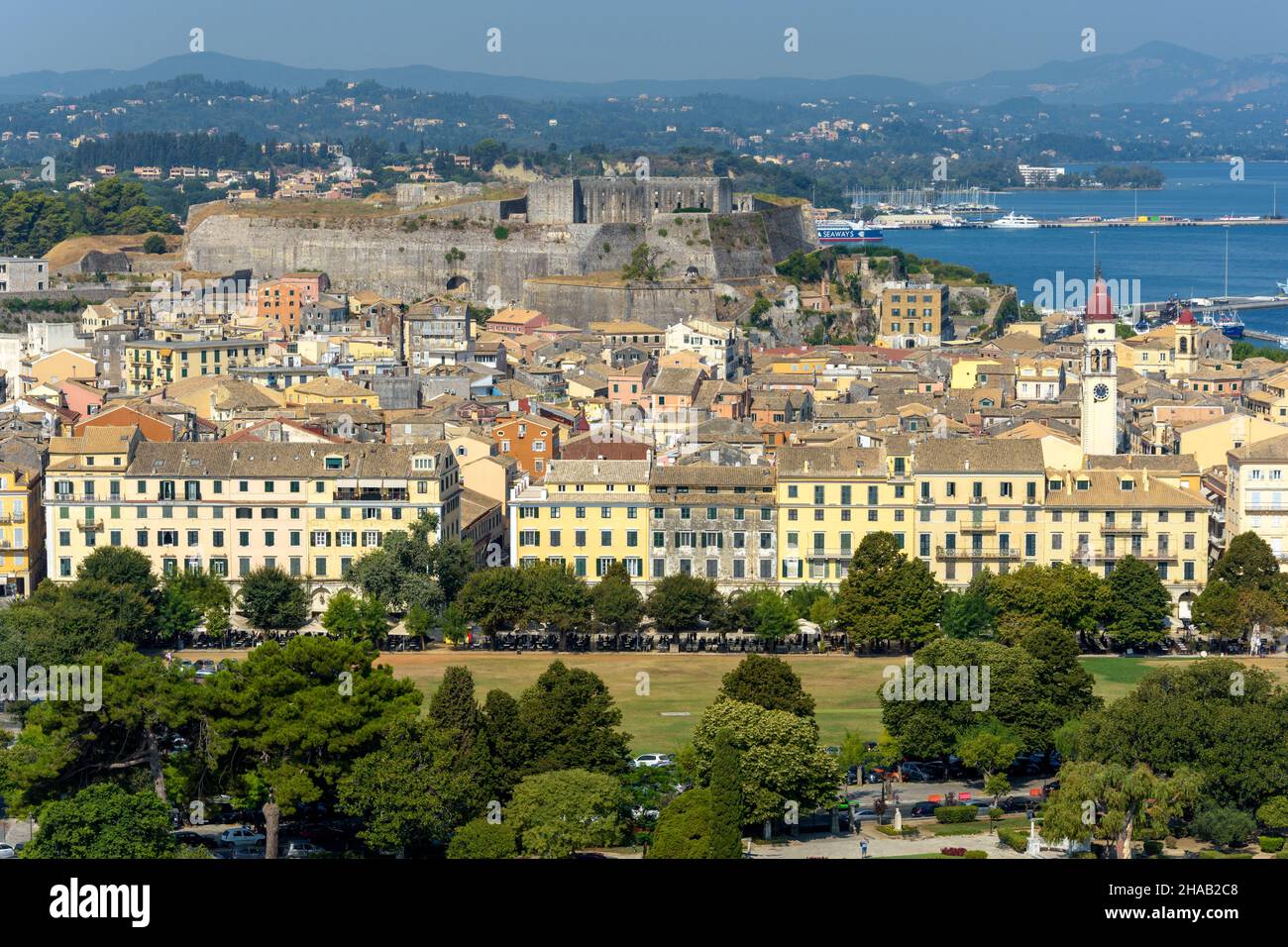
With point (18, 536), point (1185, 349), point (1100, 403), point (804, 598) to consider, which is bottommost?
point (804, 598)

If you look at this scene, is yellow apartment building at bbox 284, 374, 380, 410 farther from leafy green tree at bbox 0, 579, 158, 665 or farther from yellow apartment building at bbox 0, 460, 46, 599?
leafy green tree at bbox 0, 579, 158, 665

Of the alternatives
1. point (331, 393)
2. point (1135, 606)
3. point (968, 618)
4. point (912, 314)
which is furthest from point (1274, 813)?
point (912, 314)

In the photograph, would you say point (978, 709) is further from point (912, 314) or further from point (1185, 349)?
point (912, 314)

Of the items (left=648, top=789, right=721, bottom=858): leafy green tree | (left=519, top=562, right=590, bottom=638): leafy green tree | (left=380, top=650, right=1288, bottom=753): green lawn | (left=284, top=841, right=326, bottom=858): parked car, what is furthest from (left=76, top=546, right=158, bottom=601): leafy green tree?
(left=648, top=789, right=721, bottom=858): leafy green tree

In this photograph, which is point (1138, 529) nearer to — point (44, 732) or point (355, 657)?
point (355, 657)
